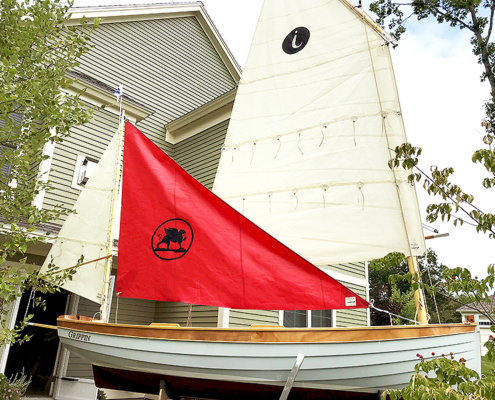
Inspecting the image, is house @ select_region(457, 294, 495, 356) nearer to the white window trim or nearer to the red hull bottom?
the red hull bottom

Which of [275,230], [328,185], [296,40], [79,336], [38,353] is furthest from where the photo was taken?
[38,353]

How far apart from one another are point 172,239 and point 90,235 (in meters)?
1.98

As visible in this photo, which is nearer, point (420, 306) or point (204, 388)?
point (204, 388)

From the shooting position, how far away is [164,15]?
1327 cm

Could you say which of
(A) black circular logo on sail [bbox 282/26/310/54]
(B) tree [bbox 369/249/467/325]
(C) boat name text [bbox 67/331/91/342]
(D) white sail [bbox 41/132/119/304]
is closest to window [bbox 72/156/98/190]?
(D) white sail [bbox 41/132/119/304]

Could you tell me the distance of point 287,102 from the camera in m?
6.03

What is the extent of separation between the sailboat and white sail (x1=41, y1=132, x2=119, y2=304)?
2cm

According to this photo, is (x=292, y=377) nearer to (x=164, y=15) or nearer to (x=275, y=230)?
(x=275, y=230)

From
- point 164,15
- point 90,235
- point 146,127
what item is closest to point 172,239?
point 90,235

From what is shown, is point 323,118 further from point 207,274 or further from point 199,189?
point 207,274

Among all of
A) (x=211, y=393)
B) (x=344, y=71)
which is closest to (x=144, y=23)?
(x=344, y=71)

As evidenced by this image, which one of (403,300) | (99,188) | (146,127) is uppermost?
(146,127)

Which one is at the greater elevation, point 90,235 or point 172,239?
point 90,235

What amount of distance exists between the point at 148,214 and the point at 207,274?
3.50 feet
